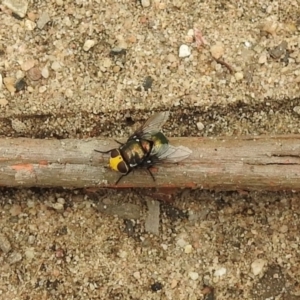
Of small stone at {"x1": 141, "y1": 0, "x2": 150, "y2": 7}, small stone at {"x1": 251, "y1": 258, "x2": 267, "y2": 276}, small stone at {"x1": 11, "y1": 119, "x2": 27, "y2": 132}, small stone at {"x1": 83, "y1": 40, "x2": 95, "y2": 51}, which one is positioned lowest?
small stone at {"x1": 251, "y1": 258, "x2": 267, "y2": 276}

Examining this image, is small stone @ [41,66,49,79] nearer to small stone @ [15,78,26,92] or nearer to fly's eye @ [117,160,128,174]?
small stone @ [15,78,26,92]

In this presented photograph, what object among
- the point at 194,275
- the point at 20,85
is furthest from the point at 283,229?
the point at 20,85

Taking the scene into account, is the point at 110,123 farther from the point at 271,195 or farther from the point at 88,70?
the point at 271,195

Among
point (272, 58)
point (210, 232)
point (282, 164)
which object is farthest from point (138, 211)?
point (272, 58)

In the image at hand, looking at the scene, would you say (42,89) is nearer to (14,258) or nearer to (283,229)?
(14,258)

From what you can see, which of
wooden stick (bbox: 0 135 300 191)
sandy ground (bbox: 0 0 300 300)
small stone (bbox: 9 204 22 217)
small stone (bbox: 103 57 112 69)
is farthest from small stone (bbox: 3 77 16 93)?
small stone (bbox: 9 204 22 217)

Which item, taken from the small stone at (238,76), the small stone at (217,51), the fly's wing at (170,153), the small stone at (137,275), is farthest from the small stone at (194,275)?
the small stone at (217,51)

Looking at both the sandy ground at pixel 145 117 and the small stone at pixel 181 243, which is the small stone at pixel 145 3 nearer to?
the sandy ground at pixel 145 117
